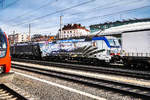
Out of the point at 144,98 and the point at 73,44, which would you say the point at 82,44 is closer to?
the point at 73,44

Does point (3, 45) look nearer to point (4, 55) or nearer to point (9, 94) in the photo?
point (4, 55)

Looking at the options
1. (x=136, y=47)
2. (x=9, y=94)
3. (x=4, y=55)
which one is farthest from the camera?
(x=136, y=47)

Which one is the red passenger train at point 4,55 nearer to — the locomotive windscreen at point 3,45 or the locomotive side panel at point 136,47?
the locomotive windscreen at point 3,45

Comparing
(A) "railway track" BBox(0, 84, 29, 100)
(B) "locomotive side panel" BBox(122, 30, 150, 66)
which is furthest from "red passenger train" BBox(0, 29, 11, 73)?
(B) "locomotive side panel" BBox(122, 30, 150, 66)

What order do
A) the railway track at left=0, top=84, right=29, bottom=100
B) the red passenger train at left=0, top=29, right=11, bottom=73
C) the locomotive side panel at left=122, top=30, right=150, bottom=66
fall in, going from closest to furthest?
1. the railway track at left=0, top=84, right=29, bottom=100
2. the red passenger train at left=0, top=29, right=11, bottom=73
3. the locomotive side panel at left=122, top=30, right=150, bottom=66

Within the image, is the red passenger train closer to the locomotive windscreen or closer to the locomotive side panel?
the locomotive windscreen

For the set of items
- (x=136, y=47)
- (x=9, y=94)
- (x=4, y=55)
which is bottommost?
(x=9, y=94)

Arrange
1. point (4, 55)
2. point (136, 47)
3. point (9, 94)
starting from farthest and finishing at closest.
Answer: point (136, 47)
point (4, 55)
point (9, 94)

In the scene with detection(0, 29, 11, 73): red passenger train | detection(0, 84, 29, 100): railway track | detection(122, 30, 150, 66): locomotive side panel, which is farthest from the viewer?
detection(122, 30, 150, 66): locomotive side panel

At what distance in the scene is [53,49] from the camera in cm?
2170

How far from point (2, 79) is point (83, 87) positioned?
3473 millimetres

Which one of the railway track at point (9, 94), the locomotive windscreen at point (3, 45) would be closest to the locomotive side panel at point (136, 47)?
the railway track at point (9, 94)

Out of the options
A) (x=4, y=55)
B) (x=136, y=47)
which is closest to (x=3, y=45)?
(x=4, y=55)

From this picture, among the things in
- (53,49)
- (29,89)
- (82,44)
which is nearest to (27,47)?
(53,49)
